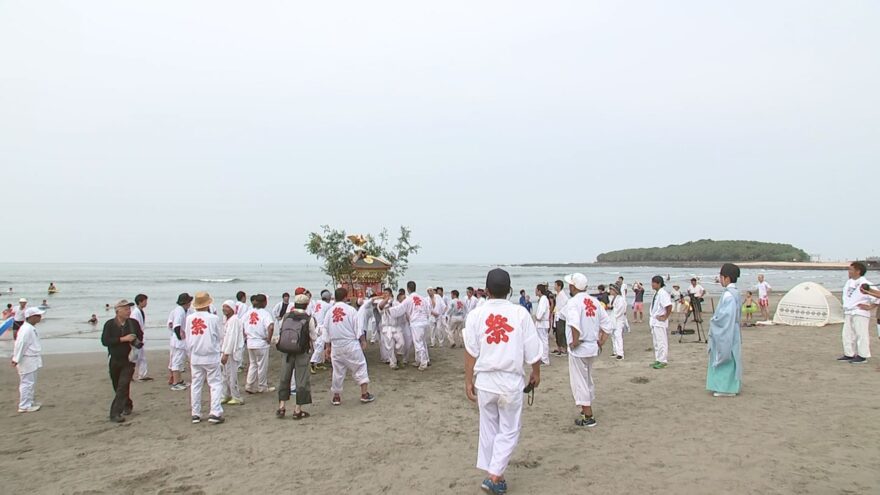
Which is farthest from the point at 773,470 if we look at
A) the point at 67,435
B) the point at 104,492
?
the point at 67,435

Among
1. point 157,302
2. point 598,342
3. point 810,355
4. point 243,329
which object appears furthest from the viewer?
point 157,302

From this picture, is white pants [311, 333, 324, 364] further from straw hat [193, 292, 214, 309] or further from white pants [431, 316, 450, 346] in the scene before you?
white pants [431, 316, 450, 346]

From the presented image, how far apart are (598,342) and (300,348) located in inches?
162

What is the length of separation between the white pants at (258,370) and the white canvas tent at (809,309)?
16.1 meters

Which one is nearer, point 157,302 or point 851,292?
point 851,292

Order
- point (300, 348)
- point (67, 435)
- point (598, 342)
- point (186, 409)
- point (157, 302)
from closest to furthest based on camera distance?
point (598, 342), point (67, 435), point (300, 348), point (186, 409), point (157, 302)

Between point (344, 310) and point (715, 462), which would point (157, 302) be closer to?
point (344, 310)

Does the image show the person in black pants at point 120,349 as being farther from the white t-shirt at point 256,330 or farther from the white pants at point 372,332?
the white pants at point 372,332

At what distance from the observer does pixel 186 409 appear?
26.1ft

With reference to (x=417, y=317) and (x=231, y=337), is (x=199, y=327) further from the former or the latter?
(x=417, y=317)

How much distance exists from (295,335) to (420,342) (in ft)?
15.5

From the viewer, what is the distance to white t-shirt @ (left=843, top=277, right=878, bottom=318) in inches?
351

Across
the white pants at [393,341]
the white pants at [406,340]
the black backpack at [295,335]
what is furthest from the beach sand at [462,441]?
the white pants at [406,340]

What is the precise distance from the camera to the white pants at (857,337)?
9.19 m
